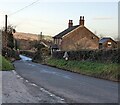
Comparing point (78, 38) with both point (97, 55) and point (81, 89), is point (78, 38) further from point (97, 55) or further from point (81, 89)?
point (81, 89)

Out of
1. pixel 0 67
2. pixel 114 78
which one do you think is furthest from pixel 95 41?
pixel 114 78

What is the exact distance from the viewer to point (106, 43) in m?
89.2

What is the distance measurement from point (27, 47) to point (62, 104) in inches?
5333

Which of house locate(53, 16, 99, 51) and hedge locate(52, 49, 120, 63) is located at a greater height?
house locate(53, 16, 99, 51)

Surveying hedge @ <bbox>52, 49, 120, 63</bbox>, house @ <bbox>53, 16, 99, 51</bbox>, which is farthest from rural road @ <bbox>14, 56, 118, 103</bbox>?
house @ <bbox>53, 16, 99, 51</bbox>

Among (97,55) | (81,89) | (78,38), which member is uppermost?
(78,38)

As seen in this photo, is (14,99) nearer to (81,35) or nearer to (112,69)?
(112,69)

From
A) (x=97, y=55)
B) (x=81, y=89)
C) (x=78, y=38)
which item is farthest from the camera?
(x=78, y=38)

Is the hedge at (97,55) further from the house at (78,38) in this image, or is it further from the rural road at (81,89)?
the house at (78,38)

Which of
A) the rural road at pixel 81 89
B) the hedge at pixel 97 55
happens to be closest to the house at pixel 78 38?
the hedge at pixel 97 55

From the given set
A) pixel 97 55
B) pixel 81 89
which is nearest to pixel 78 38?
pixel 97 55

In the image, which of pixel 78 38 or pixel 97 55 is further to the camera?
pixel 78 38

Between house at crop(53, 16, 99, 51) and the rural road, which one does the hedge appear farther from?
house at crop(53, 16, 99, 51)

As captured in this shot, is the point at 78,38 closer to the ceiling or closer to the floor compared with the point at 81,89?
closer to the ceiling
